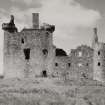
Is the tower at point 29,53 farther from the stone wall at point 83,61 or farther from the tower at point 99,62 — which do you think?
the tower at point 99,62

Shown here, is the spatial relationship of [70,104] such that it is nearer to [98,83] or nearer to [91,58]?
[98,83]

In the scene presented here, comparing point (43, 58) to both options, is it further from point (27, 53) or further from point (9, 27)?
point (9, 27)

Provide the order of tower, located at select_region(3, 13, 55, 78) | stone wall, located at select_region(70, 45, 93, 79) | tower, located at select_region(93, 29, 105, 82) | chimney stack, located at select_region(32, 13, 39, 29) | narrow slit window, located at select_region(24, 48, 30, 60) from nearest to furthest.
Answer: tower, located at select_region(93, 29, 105, 82)
stone wall, located at select_region(70, 45, 93, 79)
tower, located at select_region(3, 13, 55, 78)
narrow slit window, located at select_region(24, 48, 30, 60)
chimney stack, located at select_region(32, 13, 39, 29)

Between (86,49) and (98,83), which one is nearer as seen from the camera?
(98,83)

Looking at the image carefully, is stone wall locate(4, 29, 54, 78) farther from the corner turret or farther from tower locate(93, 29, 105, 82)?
tower locate(93, 29, 105, 82)

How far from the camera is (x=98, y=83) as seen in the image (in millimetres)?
41094

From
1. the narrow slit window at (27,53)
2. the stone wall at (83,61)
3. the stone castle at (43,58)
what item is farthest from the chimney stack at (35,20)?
the stone wall at (83,61)

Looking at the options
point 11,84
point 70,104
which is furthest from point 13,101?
point 11,84

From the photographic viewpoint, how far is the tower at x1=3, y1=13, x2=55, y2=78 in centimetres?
4488

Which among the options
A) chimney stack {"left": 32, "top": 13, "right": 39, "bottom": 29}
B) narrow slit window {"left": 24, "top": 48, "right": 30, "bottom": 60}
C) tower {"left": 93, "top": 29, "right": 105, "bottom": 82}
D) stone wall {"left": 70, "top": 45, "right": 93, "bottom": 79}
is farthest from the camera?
chimney stack {"left": 32, "top": 13, "right": 39, "bottom": 29}

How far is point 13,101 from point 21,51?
2410cm

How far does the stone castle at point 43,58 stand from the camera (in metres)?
44.8

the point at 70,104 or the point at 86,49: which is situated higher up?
the point at 86,49

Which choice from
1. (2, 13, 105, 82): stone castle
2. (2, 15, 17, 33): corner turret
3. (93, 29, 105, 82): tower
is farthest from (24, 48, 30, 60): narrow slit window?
(93, 29, 105, 82): tower
